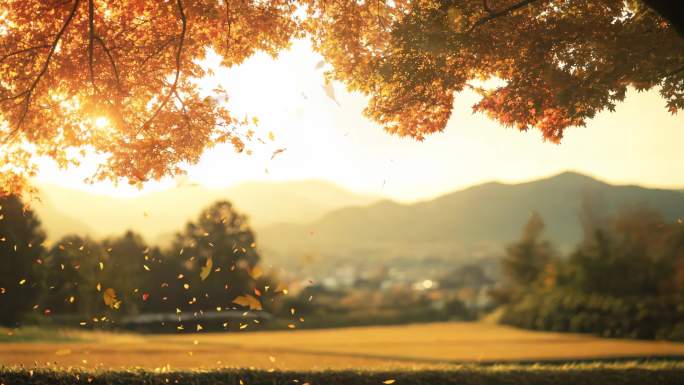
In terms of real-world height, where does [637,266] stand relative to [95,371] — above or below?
above

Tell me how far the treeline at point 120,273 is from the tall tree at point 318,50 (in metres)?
10.3

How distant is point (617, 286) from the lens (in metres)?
30.6

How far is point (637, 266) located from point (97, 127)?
27714mm

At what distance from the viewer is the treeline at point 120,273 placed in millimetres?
20344

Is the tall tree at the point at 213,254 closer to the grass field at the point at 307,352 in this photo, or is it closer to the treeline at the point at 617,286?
the grass field at the point at 307,352

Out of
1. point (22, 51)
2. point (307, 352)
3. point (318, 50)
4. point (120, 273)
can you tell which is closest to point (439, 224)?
point (120, 273)

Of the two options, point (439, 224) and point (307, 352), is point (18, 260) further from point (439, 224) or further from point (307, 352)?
point (439, 224)

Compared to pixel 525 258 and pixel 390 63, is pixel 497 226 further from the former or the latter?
pixel 390 63

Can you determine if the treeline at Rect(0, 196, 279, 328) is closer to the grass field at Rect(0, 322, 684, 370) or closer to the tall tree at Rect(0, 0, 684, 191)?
the grass field at Rect(0, 322, 684, 370)

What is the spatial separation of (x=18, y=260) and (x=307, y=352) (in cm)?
1004

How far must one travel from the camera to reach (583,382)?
36.0 feet

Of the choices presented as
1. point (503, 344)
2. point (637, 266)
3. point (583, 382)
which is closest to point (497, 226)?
point (637, 266)

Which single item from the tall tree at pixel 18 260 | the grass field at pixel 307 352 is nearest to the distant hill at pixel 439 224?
the grass field at pixel 307 352

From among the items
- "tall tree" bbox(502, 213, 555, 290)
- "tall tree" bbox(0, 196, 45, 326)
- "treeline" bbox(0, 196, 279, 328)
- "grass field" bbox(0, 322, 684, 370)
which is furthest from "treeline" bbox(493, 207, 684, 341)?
"tall tree" bbox(0, 196, 45, 326)
